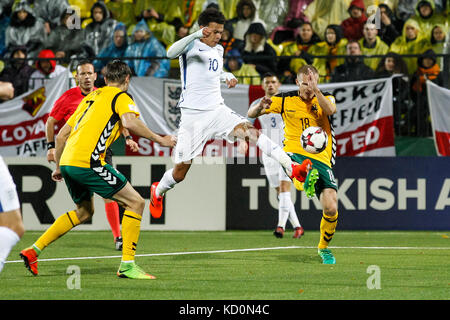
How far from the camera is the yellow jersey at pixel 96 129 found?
816 centimetres

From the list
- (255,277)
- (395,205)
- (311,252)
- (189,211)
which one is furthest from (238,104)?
(255,277)

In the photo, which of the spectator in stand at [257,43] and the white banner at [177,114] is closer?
the white banner at [177,114]

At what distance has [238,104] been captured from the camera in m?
14.6

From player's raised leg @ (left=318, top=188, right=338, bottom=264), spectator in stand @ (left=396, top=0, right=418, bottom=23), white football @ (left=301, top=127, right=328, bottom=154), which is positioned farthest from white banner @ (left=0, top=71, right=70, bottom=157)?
spectator in stand @ (left=396, top=0, right=418, bottom=23)

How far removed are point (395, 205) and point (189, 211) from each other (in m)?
3.60

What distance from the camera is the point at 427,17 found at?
1662 cm

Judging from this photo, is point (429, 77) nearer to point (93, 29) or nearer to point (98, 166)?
point (93, 29)

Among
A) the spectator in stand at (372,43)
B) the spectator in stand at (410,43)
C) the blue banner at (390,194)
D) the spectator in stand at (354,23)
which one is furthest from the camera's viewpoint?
the spectator in stand at (354,23)

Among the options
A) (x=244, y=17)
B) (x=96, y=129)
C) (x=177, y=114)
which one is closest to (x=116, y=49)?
(x=244, y=17)

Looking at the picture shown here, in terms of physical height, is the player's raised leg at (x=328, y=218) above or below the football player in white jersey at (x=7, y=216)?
below

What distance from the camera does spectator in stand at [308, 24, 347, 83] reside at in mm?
15812

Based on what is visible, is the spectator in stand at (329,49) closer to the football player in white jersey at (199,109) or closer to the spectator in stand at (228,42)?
the spectator in stand at (228,42)

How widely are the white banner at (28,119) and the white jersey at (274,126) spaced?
3566mm

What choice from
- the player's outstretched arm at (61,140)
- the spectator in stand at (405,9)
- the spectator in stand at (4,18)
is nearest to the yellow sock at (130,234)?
the player's outstretched arm at (61,140)
